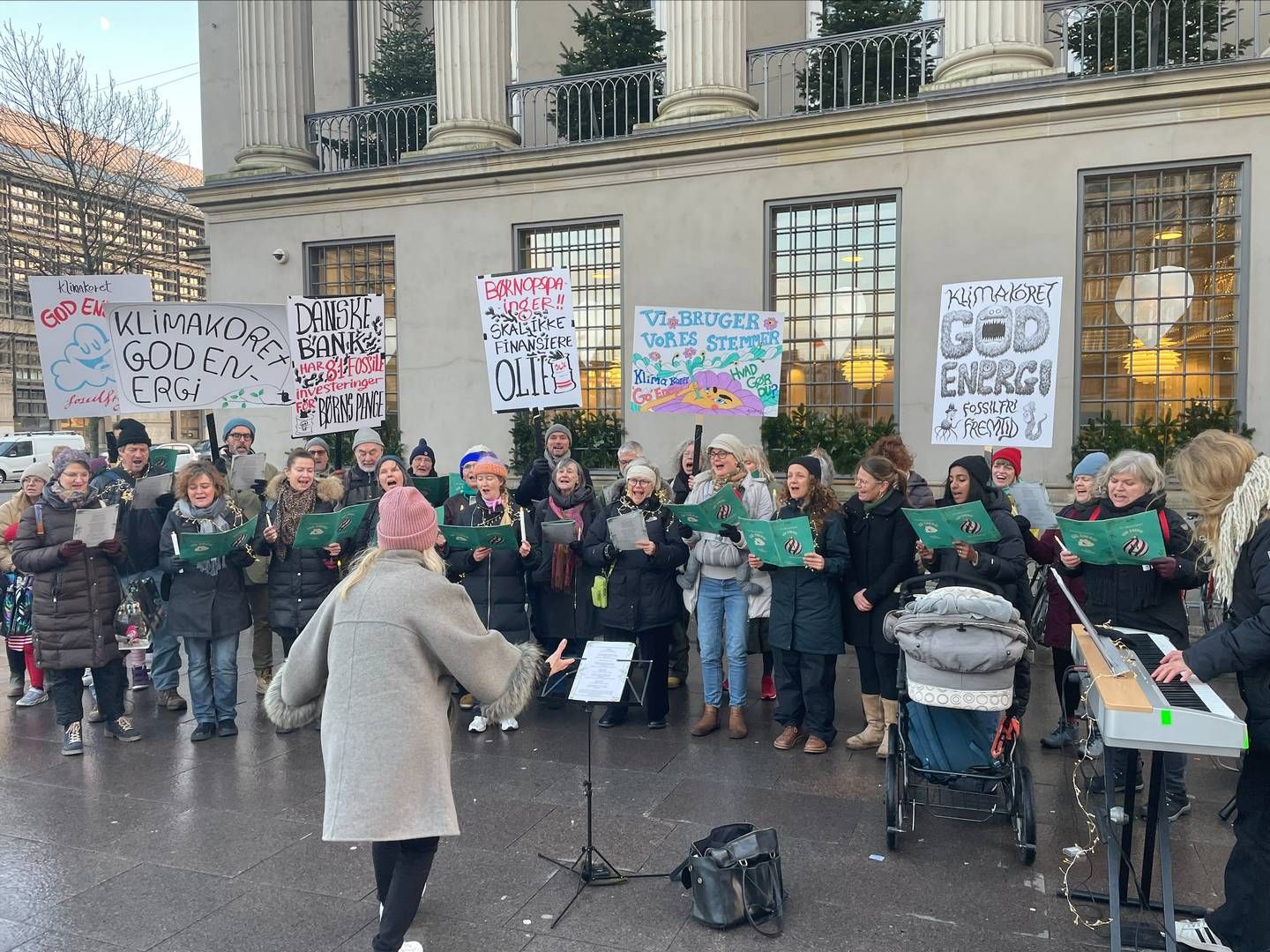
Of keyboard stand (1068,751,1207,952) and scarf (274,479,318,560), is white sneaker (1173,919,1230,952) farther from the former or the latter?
scarf (274,479,318,560)

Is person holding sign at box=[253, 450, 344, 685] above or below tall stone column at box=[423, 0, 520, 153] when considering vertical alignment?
below

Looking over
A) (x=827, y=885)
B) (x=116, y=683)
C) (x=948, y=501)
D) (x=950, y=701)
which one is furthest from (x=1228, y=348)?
(x=116, y=683)

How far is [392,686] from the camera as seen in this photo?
3.53 meters

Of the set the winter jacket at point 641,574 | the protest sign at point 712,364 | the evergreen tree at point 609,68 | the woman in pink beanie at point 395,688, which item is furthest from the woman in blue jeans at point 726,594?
the evergreen tree at point 609,68

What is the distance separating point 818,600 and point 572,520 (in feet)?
6.51

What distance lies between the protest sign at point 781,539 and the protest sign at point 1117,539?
1.55m

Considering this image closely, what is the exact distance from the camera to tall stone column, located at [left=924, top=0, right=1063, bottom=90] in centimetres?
1198

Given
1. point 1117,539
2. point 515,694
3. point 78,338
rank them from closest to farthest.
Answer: point 515,694, point 1117,539, point 78,338

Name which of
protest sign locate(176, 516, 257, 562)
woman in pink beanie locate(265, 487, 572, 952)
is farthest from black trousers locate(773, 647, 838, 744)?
protest sign locate(176, 516, 257, 562)

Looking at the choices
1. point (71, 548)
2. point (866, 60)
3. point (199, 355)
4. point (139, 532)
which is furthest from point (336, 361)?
point (866, 60)

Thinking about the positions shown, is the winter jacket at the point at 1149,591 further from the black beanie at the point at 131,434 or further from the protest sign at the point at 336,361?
the black beanie at the point at 131,434

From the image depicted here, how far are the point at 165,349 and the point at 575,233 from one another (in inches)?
329

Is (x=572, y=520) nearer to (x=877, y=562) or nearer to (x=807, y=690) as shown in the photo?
(x=807, y=690)

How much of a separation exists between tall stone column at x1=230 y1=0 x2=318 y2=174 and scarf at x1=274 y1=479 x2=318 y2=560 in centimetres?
1204
